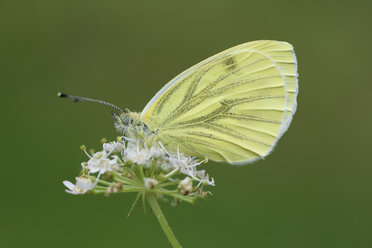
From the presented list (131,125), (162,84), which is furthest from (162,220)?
(162,84)

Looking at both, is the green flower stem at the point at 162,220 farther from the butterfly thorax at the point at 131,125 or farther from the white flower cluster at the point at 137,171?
the butterfly thorax at the point at 131,125

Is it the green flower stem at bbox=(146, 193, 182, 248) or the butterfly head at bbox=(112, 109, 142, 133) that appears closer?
the green flower stem at bbox=(146, 193, 182, 248)

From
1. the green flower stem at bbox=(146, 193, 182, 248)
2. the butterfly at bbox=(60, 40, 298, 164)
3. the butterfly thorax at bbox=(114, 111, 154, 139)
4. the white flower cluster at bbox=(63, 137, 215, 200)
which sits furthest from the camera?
the butterfly at bbox=(60, 40, 298, 164)

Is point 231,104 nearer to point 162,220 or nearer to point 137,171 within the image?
point 137,171

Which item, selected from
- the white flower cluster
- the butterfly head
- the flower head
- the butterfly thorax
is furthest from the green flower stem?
the butterfly head

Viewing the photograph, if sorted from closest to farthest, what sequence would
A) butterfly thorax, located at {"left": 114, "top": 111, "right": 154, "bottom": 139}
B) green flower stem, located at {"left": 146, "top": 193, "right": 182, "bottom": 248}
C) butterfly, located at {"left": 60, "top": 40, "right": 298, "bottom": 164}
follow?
green flower stem, located at {"left": 146, "top": 193, "right": 182, "bottom": 248}, butterfly thorax, located at {"left": 114, "top": 111, "right": 154, "bottom": 139}, butterfly, located at {"left": 60, "top": 40, "right": 298, "bottom": 164}

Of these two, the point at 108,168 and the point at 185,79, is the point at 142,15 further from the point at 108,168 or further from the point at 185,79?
the point at 108,168

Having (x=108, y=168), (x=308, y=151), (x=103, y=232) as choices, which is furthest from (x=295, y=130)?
(x=108, y=168)

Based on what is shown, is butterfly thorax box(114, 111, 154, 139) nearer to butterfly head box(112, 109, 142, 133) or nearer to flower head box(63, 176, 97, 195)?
butterfly head box(112, 109, 142, 133)
